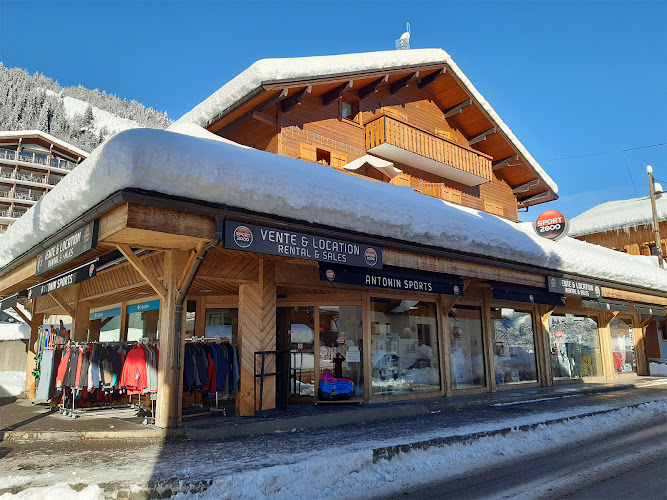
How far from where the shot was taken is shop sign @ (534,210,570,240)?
13.6 m

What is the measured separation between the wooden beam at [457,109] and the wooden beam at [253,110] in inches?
323

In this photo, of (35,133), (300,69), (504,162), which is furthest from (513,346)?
(35,133)

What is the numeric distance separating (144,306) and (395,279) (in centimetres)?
577

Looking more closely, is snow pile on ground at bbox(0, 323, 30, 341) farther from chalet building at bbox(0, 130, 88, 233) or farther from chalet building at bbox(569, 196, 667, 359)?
chalet building at bbox(0, 130, 88, 233)

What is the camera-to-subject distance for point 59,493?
4375mm

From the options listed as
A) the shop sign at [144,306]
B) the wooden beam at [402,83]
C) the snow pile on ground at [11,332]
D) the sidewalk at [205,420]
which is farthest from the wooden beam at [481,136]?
the snow pile on ground at [11,332]

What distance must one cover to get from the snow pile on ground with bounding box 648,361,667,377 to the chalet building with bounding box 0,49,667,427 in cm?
99

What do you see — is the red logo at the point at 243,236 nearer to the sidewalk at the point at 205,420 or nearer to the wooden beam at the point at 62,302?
the sidewalk at the point at 205,420

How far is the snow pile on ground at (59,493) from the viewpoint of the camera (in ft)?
14.2

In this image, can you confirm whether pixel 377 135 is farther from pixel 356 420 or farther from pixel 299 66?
pixel 356 420

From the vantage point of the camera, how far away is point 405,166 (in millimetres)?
16797

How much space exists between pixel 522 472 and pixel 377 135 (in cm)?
1165

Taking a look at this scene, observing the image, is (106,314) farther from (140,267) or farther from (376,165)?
(376,165)

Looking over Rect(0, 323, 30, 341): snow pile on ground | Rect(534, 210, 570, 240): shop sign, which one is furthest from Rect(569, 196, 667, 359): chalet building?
Rect(0, 323, 30, 341): snow pile on ground
